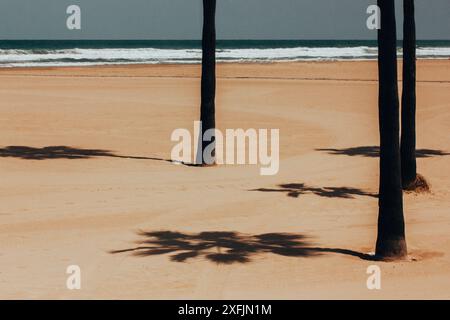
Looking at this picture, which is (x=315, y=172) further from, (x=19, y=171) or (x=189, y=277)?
(x=189, y=277)

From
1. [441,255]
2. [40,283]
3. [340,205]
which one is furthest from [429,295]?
[340,205]

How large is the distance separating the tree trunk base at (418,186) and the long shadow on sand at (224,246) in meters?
3.79

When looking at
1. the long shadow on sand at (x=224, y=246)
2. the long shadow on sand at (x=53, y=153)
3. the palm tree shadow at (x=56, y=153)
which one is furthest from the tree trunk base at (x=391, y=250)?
the long shadow on sand at (x=53, y=153)

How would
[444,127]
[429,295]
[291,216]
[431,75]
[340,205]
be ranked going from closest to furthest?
[429,295] → [291,216] → [340,205] → [444,127] → [431,75]

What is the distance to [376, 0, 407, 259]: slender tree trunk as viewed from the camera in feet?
33.0

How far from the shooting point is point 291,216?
12844mm

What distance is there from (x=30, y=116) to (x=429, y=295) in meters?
18.9

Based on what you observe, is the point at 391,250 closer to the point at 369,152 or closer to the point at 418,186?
the point at 418,186

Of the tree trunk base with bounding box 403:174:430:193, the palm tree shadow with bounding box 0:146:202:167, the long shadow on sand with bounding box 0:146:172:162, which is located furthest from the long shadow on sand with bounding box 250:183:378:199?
the long shadow on sand with bounding box 0:146:172:162

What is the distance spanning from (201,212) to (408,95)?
413 cm

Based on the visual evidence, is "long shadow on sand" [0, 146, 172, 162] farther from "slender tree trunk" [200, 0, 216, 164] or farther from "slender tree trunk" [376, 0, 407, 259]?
"slender tree trunk" [376, 0, 407, 259]

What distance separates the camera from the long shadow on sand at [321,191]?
14.5 meters

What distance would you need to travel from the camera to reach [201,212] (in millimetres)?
13062

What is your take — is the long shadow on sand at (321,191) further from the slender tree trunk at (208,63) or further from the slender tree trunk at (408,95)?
the slender tree trunk at (208,63)
